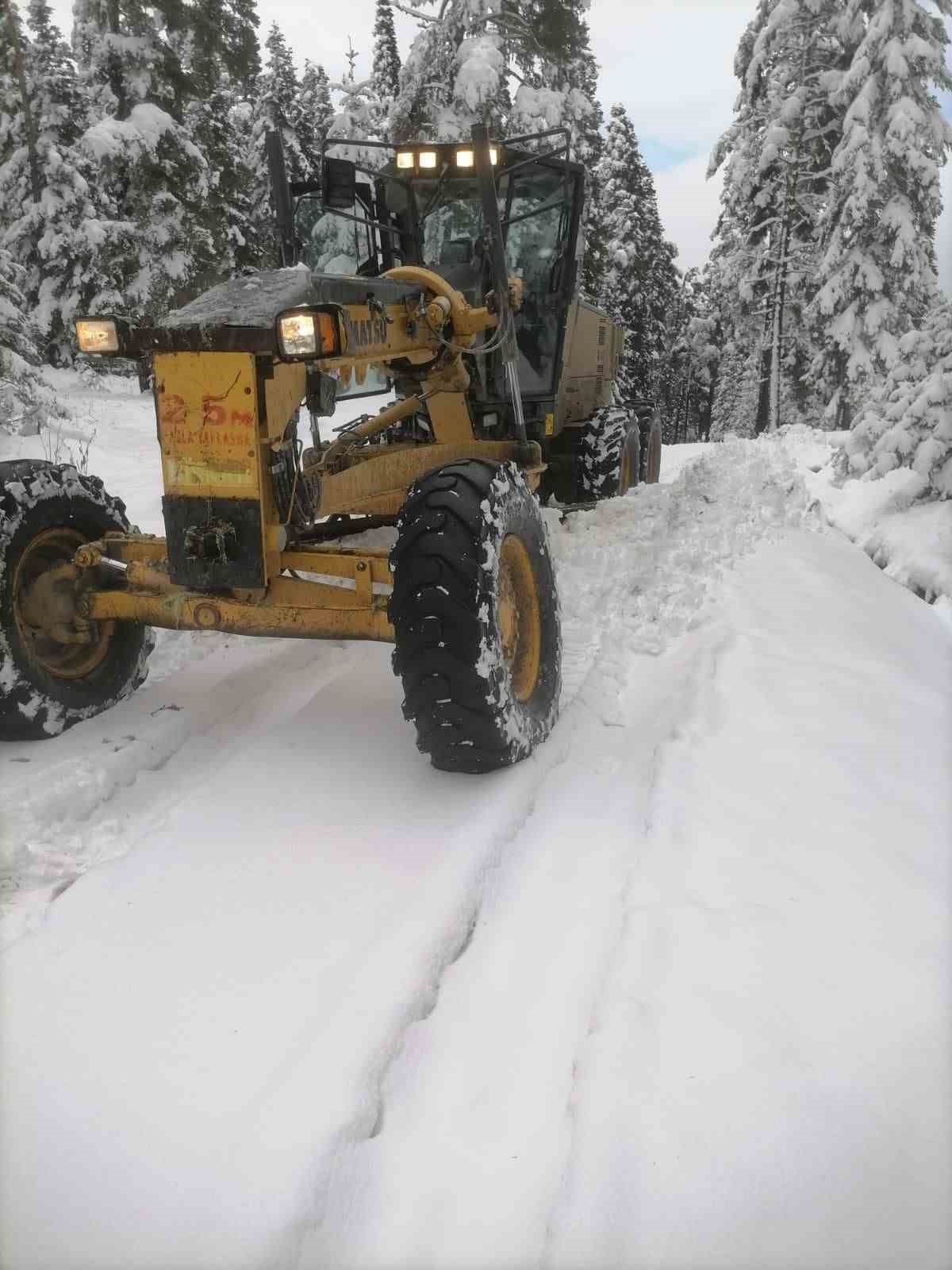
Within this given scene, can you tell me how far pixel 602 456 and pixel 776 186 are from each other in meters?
18.2

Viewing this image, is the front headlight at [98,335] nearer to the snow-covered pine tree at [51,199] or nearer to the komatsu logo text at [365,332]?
the komatsu logo text at [365,332]

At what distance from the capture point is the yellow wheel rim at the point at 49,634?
13.0 feet

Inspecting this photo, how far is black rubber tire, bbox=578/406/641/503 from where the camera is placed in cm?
845

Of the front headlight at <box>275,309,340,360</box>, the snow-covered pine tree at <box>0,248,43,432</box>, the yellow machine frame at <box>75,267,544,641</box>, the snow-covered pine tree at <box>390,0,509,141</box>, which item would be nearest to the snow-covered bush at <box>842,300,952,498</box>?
the yellow machine frame at <box>75,267,544,641</box>

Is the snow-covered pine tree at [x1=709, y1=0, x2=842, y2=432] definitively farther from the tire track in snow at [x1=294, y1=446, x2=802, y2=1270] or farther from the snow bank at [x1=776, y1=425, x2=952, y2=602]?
the tire track in snow at [x1=294, y1=446, x2=802, y2=1270]

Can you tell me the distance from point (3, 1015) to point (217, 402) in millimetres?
2161

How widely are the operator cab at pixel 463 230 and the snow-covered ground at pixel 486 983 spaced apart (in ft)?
11.6

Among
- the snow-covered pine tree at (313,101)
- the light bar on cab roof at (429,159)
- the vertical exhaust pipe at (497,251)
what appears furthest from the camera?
the snow-covered pine tree at (313,101)

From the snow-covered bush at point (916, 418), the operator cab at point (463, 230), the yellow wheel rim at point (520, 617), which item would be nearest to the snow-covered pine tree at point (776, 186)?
the snow-covered bush at point (916, 418)

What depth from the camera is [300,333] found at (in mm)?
3160

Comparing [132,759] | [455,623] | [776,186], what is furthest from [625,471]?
[776,186]

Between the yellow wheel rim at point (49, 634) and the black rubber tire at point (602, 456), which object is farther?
the black rubber tire at point (602, 456)

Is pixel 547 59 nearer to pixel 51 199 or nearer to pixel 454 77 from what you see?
pixel 454 77

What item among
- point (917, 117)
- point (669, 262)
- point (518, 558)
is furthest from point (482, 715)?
point (669, 262)
